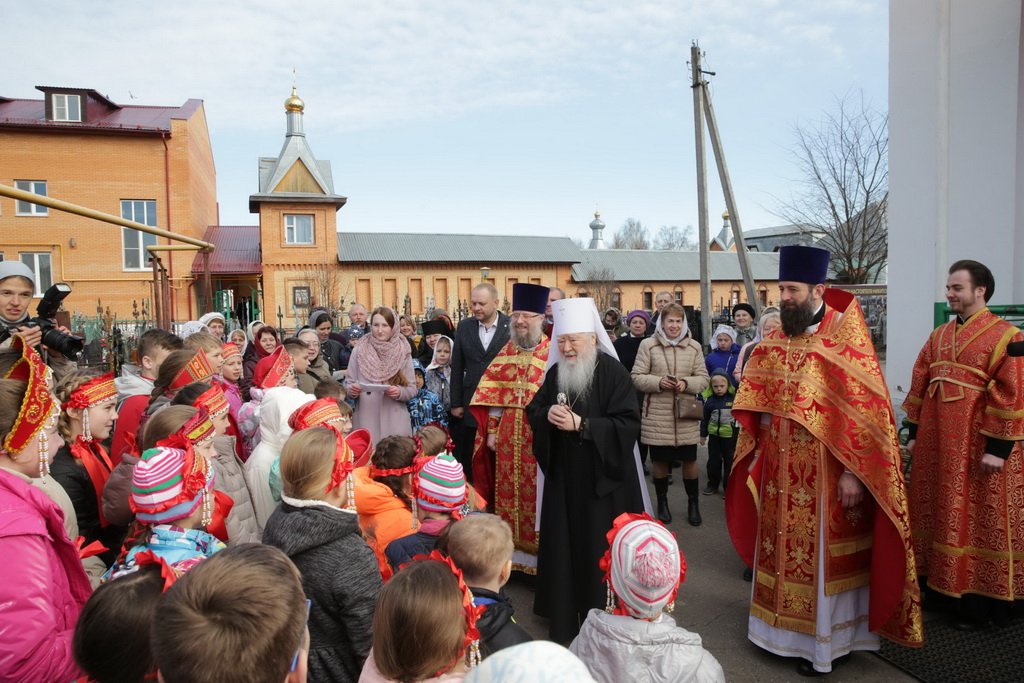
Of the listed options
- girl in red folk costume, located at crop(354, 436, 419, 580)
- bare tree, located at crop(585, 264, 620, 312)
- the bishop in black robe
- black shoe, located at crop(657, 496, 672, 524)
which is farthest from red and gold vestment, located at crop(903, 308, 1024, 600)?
bare tree, located at crop(585, 264, 620, 312)

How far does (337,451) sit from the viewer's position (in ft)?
8.29

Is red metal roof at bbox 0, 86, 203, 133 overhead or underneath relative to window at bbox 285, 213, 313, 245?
overhead

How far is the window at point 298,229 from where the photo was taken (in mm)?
32875

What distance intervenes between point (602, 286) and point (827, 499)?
32415 millimetres

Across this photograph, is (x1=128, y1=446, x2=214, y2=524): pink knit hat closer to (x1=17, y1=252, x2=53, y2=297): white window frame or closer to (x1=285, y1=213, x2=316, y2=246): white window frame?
(x1=17, y1=252, x2=53, y2=297): white window frame

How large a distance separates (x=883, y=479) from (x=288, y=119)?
119ft

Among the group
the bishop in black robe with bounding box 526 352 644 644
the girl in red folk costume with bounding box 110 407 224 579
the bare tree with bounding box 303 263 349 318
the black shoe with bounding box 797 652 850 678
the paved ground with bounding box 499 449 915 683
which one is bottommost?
the paved ground with bounding box 499 449 915 683

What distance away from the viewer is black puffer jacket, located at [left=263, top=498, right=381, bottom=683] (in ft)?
7.41

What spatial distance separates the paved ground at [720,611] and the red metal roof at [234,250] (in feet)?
98.9

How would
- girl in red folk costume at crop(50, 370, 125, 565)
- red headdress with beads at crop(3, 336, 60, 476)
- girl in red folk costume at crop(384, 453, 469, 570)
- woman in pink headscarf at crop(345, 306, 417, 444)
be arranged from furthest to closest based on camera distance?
woman in pink headscarf at crop(345, 306, 417, 444) < girl in red folk costume at crop(50, 370, 125, 565) < girl in red folk costume at crop(384, 453, 469, 570) < red headdress with beads at crop(3, 336, 60, 476)

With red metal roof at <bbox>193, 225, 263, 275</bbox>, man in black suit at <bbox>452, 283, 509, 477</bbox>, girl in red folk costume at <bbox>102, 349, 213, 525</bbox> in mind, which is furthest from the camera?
red metal roof at <bbox>193, 225, 263, 275</bbox>

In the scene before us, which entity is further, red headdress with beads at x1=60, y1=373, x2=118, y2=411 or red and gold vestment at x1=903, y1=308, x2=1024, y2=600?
red and gold vestment at x1=903, y1=308, x2=1024, y2=600

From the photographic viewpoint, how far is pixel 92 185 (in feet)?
90.4

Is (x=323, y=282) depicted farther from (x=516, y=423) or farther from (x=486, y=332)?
(x=516, y=423)
